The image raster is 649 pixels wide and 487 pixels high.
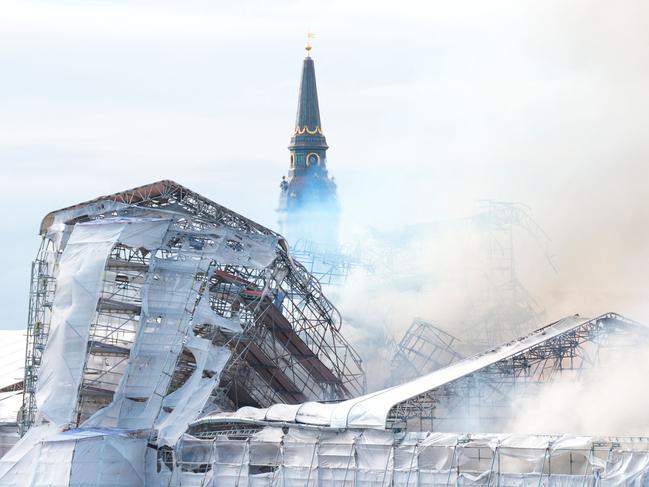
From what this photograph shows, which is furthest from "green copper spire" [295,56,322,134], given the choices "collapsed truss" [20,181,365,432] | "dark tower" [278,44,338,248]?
"collapsed truss" [20,181,365,432]

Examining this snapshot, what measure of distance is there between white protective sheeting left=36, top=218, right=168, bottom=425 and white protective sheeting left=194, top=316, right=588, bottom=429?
9.71 meters

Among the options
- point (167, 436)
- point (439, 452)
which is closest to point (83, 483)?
point (167, 436)

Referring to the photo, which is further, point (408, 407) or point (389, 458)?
point (408, 407)

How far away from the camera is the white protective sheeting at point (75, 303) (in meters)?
104

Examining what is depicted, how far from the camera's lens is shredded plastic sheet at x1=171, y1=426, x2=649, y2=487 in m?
81.7

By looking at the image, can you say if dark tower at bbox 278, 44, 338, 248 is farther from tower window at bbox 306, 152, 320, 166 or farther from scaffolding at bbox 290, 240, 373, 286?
scaffolding at bbox 290, 240, 373, 286

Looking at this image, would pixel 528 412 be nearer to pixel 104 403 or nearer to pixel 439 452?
pixel 439 452

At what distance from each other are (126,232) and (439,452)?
29382mm

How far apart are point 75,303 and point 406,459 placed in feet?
90.4

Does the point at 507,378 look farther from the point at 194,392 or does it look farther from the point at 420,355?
the point at 420,355

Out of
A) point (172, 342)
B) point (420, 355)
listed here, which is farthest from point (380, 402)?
point (420, 355)

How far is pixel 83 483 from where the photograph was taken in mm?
98812

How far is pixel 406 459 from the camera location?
89.1m

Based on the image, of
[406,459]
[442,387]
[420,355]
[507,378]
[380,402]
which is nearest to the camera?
[406,459]
